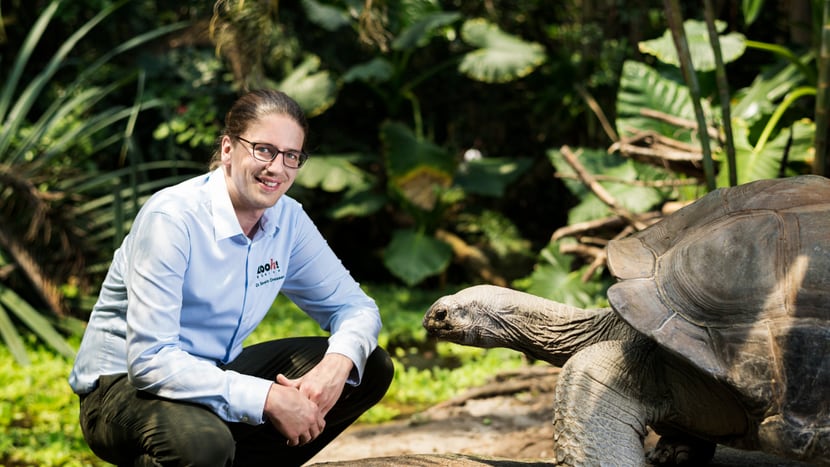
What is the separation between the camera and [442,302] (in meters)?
2.42

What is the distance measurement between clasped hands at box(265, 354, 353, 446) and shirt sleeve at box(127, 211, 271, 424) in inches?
1.5

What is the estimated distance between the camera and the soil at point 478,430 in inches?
136

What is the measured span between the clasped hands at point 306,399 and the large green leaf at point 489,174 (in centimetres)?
477

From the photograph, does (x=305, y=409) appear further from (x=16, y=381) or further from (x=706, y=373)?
(x=16, y=381)

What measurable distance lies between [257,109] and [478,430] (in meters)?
2.14

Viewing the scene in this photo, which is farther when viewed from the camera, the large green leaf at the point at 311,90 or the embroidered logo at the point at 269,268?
the large green leaf at the point at 311,90

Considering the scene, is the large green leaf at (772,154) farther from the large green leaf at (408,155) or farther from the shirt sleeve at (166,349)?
the shirt sleeve at (166,349)

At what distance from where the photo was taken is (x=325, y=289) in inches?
96.2

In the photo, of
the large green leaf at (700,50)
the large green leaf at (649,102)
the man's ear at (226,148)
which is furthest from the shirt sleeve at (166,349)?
the large green leaf at (700,50)

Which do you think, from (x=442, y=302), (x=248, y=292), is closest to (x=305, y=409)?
(x=248, y=292)

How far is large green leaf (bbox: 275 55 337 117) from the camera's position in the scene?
6.86 m

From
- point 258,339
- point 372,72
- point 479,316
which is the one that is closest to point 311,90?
point 372,72

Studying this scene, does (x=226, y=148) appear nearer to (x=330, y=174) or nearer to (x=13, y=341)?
(x=13, y=341)

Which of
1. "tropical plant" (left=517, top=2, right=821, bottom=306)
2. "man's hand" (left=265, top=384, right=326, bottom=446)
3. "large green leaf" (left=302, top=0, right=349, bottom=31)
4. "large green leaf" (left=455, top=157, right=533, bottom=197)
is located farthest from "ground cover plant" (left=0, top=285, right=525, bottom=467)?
"large green leaf" (left=302, top=0, right=349, bottom=31)
